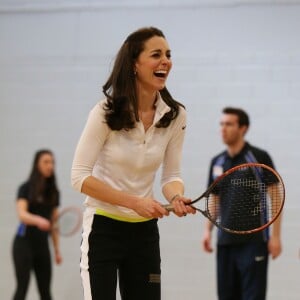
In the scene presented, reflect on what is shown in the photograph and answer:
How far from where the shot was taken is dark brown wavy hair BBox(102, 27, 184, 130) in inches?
96.1

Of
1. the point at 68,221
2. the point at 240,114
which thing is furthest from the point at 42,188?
the point at 240,114

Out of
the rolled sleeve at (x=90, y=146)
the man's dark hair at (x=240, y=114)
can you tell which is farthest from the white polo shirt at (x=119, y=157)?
the man's dark hair at (x=240, y=114)

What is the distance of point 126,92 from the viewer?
2.52m

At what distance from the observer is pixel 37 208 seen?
505 cm

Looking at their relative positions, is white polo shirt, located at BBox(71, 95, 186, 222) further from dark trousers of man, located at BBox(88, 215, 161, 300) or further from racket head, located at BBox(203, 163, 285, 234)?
racket head, located at BBox(203, 163, 285, 234)

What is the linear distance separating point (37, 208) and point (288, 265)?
1.78m

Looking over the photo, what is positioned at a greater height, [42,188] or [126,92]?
[126,92]

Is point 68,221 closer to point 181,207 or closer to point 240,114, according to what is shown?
point 240,114

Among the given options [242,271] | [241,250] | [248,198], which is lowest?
[242,271]

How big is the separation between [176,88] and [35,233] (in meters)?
1.43

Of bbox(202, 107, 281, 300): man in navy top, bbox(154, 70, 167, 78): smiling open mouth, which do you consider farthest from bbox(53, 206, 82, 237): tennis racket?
bbox(154, 70, 167, 78): smiling open mouth

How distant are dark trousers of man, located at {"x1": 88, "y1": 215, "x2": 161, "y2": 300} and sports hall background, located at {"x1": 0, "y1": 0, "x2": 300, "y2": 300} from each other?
2.45 m

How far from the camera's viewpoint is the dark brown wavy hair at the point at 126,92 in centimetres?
244

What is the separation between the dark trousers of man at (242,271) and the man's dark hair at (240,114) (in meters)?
0.83
